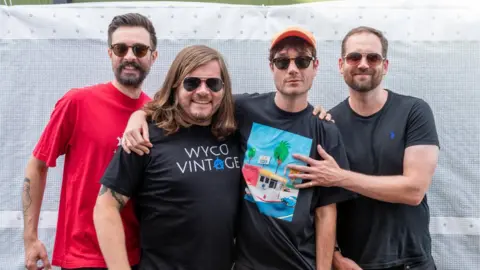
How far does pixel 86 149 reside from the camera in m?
2.24

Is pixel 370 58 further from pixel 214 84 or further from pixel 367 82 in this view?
pixel 214 84

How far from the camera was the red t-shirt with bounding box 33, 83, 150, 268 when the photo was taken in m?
2.19

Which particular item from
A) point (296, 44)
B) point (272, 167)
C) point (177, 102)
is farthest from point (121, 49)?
point (272, 167)

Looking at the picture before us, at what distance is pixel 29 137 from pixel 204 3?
5.50ft

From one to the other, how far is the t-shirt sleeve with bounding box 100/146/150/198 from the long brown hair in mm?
212

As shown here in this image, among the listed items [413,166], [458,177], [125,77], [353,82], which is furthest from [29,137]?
[458,177]

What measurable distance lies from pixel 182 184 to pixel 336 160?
84cm

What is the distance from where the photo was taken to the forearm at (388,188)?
2.13 meters

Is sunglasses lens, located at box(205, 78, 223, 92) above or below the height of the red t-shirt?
above

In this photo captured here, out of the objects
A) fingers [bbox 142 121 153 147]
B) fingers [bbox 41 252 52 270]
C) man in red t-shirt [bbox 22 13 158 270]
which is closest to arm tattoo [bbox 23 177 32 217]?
man in red t-shirt [bbox 22 13 158 270]

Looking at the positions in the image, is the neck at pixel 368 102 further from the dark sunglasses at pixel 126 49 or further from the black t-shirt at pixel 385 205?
the dark sunglasses at pixel 126 49

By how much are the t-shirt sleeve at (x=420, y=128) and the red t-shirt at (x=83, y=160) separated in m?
1.66

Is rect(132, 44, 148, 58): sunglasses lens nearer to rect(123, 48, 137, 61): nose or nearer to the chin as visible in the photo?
rect(123, 48, 137, 61): nose

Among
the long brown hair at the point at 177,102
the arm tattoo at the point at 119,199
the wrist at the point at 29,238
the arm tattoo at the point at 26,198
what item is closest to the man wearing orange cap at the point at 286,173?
the long brown hair at the point at 177,102
